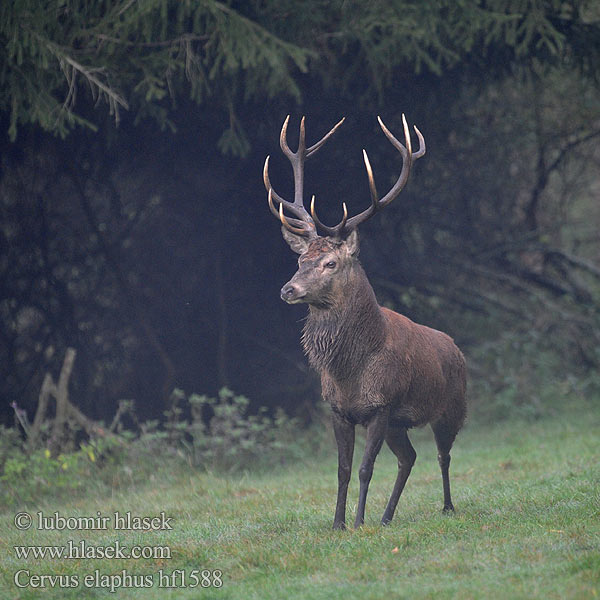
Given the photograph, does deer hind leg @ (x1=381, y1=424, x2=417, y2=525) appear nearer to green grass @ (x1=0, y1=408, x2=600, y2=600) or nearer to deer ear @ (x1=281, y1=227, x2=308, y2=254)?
green grass @ (x1=0, y1=408, x2=600, y2=600)

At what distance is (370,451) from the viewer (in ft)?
21.9

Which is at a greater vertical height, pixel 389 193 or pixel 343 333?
pixel 389 193

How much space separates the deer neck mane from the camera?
672 cm

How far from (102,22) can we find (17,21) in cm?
87

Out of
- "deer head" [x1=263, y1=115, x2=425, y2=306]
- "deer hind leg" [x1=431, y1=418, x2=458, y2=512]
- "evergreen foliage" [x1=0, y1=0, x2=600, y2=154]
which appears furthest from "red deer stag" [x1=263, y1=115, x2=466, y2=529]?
"evergreen foliage" [x1=0, y1=0, x2=600, y2=154]

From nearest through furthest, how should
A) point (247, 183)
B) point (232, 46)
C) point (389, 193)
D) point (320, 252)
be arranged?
point (320, 252) → point (389, 193) → point (232, 46) → point (247, 183)

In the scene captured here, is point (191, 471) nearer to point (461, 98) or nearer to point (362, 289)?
point (362, 289)

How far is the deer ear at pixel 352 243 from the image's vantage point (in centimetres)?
673

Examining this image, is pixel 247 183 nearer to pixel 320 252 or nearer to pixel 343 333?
pixel 320 252

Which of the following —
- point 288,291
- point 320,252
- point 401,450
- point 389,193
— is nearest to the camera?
point 288,291

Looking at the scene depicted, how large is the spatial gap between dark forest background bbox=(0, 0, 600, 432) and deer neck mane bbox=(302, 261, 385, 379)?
3.75 meters

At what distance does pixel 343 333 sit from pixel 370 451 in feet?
2.77

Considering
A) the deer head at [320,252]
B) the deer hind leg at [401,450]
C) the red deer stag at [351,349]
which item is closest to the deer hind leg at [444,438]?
the deer hind leg at [401,450]

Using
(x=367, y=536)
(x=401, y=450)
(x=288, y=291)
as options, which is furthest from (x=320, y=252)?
(x=367, y=536)
